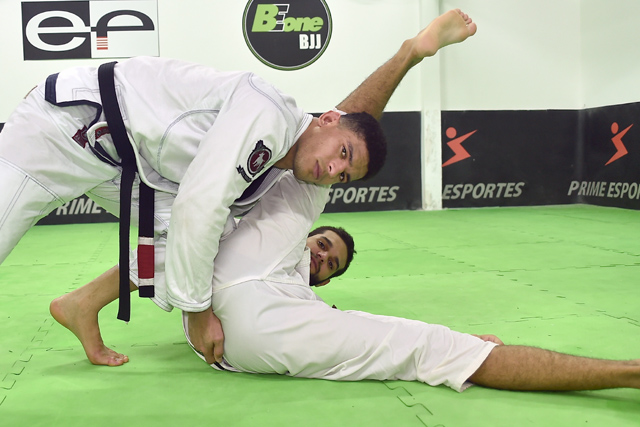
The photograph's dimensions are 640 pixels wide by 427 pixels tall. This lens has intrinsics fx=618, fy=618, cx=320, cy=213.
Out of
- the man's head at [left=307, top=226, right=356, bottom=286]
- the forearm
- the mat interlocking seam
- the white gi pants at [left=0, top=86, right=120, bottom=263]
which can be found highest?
the forearm

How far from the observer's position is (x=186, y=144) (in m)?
2.26

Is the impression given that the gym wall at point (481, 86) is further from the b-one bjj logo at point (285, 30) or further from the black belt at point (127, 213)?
the black belt at point (127, 213)

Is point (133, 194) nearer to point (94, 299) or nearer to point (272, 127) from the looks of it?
point (94, 299)

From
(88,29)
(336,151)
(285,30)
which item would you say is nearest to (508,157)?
(285,30)

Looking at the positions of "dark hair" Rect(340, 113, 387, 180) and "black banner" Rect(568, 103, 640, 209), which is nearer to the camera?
"dark hair" Rect(340, 113, 387, 180)

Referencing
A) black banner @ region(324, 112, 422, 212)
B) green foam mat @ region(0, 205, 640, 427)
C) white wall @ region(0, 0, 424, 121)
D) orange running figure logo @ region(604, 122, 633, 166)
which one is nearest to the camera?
green foam mat @ region(0, 205, 640, 427)

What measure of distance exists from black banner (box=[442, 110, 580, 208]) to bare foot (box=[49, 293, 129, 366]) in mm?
7336

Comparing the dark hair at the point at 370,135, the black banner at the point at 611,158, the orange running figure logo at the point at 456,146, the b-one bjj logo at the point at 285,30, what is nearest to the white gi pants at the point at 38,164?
the dark hair at the point at 370,135

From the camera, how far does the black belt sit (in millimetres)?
2301

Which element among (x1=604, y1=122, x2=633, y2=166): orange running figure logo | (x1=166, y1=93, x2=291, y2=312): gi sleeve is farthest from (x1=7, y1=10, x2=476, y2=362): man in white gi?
(x1=604, y1=122, x2=633, y2=166): orange running figure logo

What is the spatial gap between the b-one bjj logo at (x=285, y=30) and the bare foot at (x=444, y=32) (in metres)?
5.95

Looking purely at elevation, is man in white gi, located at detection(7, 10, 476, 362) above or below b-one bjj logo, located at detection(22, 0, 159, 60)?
below

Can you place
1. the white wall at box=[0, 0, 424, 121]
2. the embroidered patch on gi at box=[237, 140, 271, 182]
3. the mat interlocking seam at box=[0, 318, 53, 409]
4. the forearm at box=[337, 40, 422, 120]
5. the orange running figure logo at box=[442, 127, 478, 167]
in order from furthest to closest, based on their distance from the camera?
the orange running figure logo at box=[442, 127, 478, 167] → the white wall at box=[0, 0, 424, 121] → the forearm at box=[337, 40, 422, 120] → the mat interlocking seam at box=[0, 318, 53, 409] → the embroidered patch on gi at box=[237, 140, 271, 182]

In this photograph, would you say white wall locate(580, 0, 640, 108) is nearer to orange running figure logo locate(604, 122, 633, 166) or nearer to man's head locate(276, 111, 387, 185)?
orange running figure logo locate(604, 122, 633, 166)
